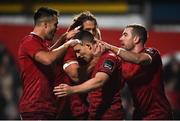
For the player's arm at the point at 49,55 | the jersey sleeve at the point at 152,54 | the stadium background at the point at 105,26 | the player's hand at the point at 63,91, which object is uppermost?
the player's arm at the point at 49,55

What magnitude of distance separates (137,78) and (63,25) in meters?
5.54

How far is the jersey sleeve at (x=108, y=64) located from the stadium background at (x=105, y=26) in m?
4.86

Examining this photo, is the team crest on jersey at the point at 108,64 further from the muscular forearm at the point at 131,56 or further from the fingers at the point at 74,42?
the fingers at the point at 74,42

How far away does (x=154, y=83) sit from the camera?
22.2 ft

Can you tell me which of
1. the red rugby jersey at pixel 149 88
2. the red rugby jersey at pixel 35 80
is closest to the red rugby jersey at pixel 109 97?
the red rugby jersey at pixel 149 88

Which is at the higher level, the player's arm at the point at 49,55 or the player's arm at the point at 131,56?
the player's arm at the point at 49,55

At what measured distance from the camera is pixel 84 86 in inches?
239

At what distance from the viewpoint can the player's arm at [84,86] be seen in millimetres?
5992

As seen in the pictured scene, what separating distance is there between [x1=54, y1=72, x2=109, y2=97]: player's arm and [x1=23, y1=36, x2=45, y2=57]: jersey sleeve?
1.79 feet

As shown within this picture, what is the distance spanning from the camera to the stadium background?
11633mm

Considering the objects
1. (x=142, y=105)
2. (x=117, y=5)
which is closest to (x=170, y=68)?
(x=117, y=5)

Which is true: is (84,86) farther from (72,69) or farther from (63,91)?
(72,69)

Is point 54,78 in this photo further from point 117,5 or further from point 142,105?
point 117,5

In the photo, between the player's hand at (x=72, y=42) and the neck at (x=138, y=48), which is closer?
the player's hand at (x=72, y=42)
